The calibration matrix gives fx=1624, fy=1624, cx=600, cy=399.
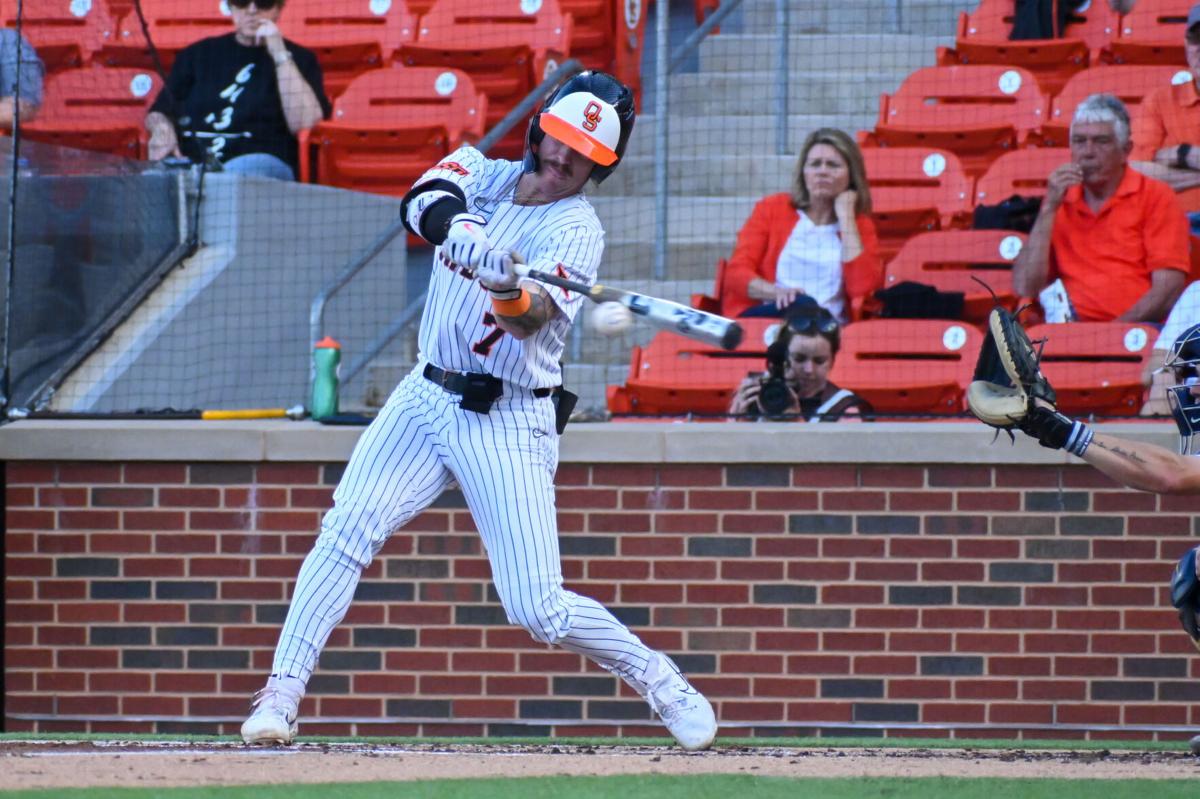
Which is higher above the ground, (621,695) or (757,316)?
(757,316)

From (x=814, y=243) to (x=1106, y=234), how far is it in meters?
1.09

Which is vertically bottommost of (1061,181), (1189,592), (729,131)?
(1189,592)

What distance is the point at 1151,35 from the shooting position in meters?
7.43

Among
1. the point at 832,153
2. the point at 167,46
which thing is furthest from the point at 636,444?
the point at 167,46

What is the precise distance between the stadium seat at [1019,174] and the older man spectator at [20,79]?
148 inches

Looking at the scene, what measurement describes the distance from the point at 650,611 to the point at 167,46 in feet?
12.0

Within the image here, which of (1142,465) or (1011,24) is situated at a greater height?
(1011,24)

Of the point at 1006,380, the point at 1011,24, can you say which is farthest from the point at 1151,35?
the point at 1006,380

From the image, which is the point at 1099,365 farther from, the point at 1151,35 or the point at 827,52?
the point at 827,52

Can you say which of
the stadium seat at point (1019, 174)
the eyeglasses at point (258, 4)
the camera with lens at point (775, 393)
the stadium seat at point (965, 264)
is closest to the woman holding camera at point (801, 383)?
the camera with lens at point (775, 393)

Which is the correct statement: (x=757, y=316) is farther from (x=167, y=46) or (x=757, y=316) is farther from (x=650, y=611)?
(x=167, y=46)

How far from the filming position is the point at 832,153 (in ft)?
20.4

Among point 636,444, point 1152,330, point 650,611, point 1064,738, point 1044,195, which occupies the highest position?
point 1044,195

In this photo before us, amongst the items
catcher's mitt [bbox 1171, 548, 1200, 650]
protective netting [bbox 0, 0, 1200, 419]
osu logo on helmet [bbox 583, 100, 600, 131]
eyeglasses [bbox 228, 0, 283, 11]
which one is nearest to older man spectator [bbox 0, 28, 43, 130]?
protective netting [bbox 0, 0, 1200, 419]
